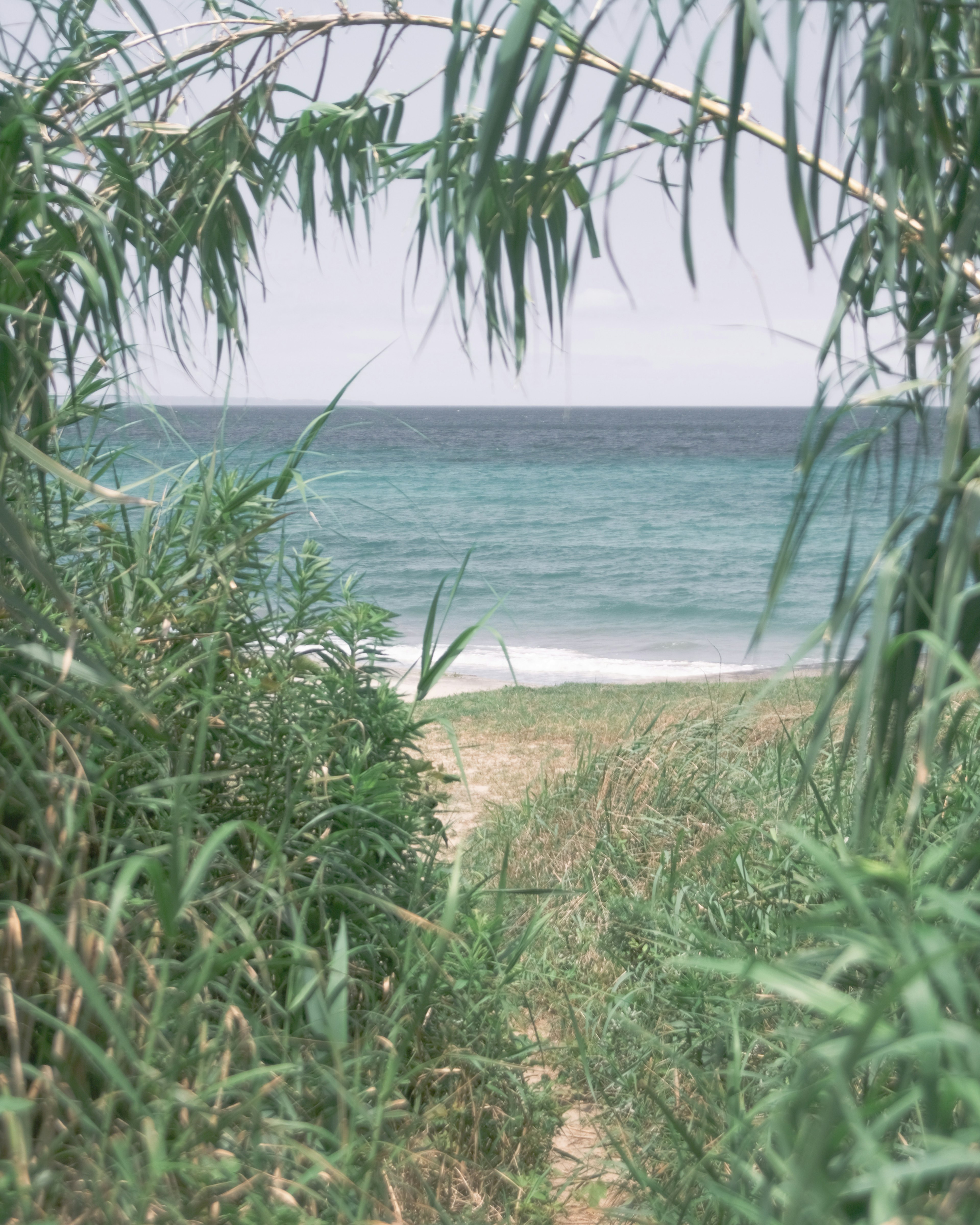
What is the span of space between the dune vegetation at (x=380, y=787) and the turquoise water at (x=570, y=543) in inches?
8.1

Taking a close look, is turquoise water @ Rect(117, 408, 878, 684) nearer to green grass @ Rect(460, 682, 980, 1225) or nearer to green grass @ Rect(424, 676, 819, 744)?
green grass @ Rect(460, 682, 980, 1225)

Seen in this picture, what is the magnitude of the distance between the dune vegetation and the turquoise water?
0.21m

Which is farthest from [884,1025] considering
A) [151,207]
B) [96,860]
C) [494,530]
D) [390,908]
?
[494,530]

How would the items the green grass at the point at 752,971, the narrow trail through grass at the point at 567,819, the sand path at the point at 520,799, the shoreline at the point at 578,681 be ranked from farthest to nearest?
the shoreline at the point at 578,681 < the narrow trail through grass at the point at 567,819 < the sand path at the point at 520,799 < the green grass at the point at 752,971

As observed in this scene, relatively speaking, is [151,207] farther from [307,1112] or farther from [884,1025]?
[884,1025]

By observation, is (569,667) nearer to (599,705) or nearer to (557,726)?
(599,705)

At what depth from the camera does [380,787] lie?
5.85 feet

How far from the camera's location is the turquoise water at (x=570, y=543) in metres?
3.49

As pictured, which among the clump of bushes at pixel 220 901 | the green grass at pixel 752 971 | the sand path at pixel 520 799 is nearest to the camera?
the green grass at pixel 752 971

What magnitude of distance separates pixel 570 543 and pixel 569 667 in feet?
37.2

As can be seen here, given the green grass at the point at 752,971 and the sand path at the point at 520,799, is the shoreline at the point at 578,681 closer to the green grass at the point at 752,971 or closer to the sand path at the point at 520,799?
the sand path at the point at 520,799

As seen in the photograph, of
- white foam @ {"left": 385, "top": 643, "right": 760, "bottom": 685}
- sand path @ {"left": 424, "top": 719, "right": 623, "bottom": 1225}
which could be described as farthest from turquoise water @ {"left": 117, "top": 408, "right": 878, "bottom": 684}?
sand path @ {"left": 424, "top": 719, "right": 623, "bottom": 1225}

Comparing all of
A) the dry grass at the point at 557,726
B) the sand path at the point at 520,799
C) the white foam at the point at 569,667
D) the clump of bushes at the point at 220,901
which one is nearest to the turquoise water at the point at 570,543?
the white foam at the point at 569,667

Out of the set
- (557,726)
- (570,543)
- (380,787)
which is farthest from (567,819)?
(570,543)
